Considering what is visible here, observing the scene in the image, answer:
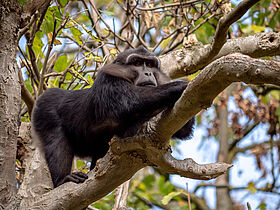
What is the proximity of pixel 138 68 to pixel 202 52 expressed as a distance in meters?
1.06

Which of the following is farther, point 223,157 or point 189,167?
point 223,157

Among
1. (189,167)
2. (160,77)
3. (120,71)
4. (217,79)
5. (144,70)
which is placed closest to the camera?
(217,79)

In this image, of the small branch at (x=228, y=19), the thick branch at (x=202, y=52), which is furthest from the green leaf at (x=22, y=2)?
the thick branch at (x=202, y=52)

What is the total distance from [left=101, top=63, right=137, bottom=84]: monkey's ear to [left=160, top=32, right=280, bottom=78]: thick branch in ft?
3.04

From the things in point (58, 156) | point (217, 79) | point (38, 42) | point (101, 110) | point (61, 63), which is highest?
point (38, 42)

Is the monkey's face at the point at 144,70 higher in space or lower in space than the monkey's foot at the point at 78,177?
higher

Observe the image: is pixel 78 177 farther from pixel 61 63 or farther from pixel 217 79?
pixel 61 63

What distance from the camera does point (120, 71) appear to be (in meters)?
4.11

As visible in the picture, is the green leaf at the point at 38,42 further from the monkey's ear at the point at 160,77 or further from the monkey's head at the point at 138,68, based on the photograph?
the monkey's ear at the point at 160,77

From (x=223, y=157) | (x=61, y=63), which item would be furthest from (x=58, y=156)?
(x=223, y=157)

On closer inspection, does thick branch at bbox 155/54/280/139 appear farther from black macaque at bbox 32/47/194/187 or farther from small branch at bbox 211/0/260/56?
small branch at bbox 211/0/260/56

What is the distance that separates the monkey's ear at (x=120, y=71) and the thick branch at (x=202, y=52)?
927 mm

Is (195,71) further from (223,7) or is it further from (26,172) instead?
(26,172)

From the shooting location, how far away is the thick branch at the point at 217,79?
2.22 m
